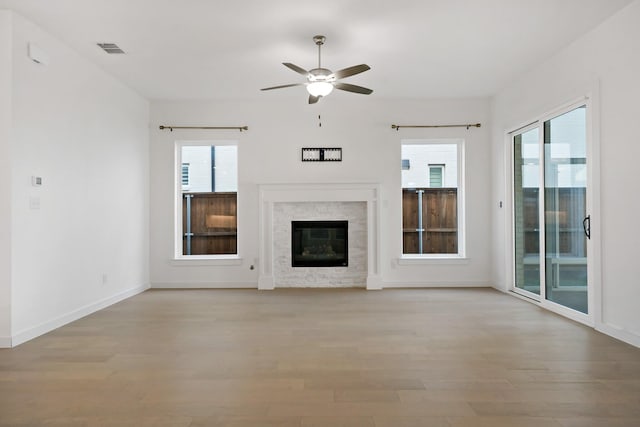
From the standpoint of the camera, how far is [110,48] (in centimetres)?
446

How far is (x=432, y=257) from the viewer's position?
653 cm

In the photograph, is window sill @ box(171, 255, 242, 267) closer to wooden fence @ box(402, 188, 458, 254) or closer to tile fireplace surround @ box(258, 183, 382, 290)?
tile fireplace surround @ box(258, 183, 382, 290)

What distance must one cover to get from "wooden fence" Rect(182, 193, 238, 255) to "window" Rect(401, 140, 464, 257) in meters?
2.79

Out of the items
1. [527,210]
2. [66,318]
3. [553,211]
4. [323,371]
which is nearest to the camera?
[323,371]

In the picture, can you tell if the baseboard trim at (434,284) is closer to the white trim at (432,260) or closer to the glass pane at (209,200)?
the white trim at (432,260)

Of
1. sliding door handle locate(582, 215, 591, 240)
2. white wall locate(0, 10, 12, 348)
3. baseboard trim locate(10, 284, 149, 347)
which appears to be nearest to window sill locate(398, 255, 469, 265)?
sliding door handle locate(582, 215, 591, 240)

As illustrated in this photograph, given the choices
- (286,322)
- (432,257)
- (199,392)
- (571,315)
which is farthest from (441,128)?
(199,392)

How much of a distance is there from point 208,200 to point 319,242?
6.29 ft

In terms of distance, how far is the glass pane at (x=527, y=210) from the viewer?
5.23m

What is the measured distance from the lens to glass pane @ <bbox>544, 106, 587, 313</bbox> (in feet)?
14.2

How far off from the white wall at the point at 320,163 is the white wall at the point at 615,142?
2.15m

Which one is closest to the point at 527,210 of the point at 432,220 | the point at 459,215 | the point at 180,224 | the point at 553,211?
the point at 553,211

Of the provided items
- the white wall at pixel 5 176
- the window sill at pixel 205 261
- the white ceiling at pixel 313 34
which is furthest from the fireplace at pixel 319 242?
the white wall at pixel 5 176

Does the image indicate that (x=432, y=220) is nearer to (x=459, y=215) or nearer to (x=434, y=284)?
(x=459, y=215)
